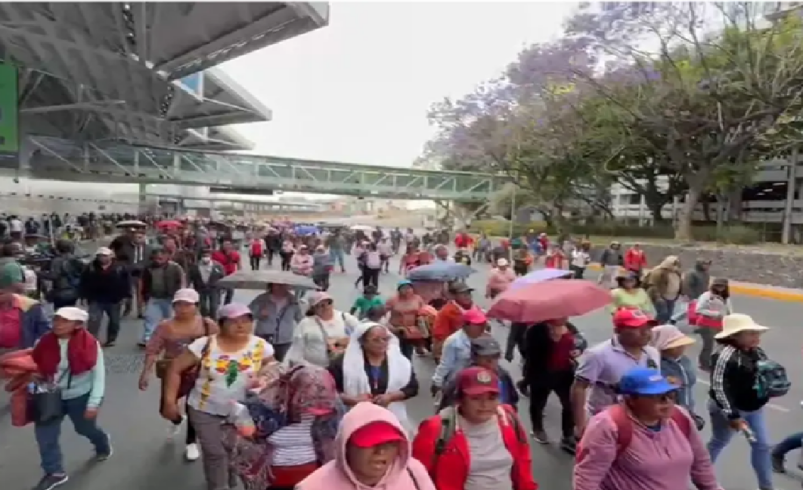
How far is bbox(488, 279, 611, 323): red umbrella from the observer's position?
523cm

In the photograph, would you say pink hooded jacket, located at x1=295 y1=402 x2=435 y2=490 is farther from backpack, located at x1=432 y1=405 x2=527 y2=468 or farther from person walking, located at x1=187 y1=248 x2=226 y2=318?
person walking, located at x1=187 y1=248 x2=226 y2=318

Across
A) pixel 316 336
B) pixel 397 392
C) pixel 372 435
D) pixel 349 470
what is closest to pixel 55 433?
pixel 316 336

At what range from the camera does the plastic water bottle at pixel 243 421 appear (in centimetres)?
303

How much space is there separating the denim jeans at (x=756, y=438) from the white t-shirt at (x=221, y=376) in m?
2.99

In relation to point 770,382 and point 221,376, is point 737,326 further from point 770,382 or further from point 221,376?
point 221,376

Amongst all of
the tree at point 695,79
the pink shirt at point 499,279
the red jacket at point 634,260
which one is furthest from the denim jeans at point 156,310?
the tree at point 695,79

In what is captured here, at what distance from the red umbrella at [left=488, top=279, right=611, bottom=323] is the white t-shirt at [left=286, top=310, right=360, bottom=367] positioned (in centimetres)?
130

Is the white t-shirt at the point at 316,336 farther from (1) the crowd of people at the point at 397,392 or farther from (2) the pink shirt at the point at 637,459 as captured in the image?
(2) the pink shirt at the point at 637,459

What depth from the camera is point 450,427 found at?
2797 millimetres

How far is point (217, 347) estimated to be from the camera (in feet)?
12.8

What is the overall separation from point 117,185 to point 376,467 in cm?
5274

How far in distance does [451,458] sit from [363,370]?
1.38 meters

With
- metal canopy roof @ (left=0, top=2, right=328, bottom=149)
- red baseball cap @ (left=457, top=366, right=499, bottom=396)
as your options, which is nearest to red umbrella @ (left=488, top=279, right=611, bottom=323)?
red baseball cap @ (left=457, top=366, right=499, bottom=396)

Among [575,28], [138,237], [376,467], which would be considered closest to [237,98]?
[575,28]
